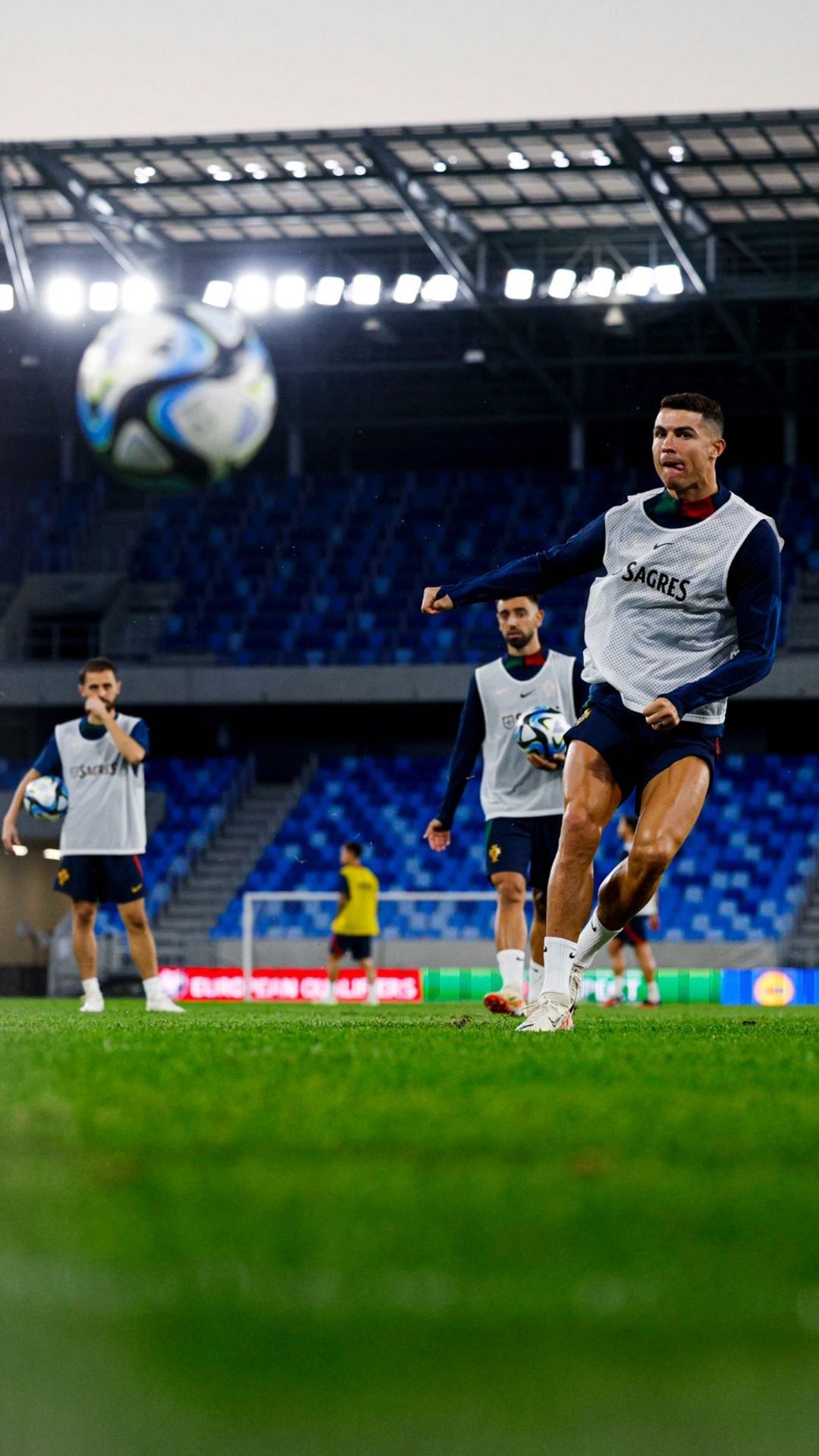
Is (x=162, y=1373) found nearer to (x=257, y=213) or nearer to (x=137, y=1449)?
(x=137, y=1449)

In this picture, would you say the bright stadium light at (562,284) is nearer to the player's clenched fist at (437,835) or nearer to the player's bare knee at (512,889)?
the player's bare knee at (512,889)

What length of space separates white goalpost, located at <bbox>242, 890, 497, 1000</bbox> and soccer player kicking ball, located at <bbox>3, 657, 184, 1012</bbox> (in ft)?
34.5

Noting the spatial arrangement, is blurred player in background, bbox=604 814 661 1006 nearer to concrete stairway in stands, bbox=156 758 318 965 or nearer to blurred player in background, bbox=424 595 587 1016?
concrete stairway in stands, bbox=156 758 318 965

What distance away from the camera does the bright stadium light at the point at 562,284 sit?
27.1 meters

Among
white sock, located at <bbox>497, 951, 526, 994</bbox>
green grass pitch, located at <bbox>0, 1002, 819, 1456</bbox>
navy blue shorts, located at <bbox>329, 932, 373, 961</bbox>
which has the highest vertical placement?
green grass pitch, located at <bbox>0, 1002, 819, 1456</bbox>

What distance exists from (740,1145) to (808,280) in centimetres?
2561

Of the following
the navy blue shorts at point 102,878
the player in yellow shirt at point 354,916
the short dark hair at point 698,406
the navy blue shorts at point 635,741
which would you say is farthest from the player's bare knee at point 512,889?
the player in yellow shirt at point 354,916

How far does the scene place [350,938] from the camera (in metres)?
19.9

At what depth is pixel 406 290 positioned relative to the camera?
91.9 feet

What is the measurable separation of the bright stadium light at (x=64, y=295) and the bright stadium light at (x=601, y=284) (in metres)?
8.11

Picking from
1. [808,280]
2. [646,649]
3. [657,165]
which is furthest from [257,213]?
[646,649]

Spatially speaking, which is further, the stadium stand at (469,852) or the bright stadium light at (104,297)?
the bright stadium light at (104,297)

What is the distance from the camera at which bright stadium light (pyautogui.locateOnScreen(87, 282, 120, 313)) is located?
92.6ft

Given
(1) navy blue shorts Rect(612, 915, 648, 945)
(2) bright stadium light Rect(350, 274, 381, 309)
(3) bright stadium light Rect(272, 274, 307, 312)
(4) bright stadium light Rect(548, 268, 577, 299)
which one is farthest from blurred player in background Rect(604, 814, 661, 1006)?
(3) bright stadium light Rect(272, 274, 307, 312)
